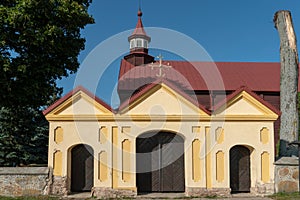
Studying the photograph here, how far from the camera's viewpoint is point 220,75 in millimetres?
23141

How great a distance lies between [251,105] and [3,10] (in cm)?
856

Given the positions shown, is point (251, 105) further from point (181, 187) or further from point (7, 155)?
point (7, 155)

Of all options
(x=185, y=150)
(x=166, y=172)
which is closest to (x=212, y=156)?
(x=185, y=150)

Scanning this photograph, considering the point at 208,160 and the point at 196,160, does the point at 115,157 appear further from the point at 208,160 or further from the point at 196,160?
the point at 208,160

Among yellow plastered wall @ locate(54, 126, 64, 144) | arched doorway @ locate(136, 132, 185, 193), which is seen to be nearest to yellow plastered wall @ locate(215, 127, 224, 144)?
arched doorway @ locate(136, 132, 185, 193)

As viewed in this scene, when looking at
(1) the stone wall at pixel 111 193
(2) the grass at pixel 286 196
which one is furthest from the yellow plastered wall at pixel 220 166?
(1) the stone wall at pixel 111 193

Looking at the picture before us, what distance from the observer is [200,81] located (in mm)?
22203

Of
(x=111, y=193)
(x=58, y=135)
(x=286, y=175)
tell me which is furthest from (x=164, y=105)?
(x=286, y=175)

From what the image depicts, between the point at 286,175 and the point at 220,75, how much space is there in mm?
12716

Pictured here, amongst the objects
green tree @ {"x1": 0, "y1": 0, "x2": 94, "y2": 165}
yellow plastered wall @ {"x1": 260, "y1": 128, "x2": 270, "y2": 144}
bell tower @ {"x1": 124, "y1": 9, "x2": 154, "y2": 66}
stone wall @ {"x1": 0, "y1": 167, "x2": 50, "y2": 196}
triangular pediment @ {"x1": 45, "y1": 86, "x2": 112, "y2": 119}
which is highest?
bell tower @ {"x1": 124, "y1": 9, "x2": 154, "y2": 66}

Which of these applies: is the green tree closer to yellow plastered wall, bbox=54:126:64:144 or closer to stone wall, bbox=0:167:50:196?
yellow plastered wall, bbox=54:126:64:144

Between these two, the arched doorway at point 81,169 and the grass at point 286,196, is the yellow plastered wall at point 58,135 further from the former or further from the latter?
the grass at point 286,196

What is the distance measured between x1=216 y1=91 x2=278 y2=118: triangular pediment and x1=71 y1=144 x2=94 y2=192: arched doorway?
185 inches

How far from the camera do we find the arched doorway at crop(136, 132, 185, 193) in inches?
459
